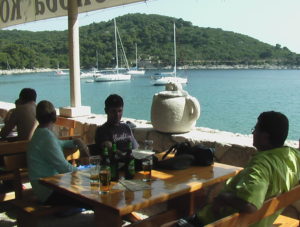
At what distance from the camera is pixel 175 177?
92.2 inches

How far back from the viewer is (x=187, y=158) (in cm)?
257

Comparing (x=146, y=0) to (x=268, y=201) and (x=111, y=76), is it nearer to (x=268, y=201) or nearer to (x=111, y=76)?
(x=268, y=201)

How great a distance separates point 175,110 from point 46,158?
5.29 ft

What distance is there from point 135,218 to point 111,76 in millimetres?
67055

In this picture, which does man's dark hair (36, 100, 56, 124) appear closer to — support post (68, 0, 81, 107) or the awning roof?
the awning roof

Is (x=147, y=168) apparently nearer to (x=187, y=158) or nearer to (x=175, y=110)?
(x=187, y=158)

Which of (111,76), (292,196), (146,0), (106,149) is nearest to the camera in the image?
(292,196)

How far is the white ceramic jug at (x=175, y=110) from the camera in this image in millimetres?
3873

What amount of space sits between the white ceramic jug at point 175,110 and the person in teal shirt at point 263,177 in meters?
1.96

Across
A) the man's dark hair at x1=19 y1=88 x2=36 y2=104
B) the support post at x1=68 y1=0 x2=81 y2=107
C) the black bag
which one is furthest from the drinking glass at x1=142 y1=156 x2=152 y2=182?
the support post at x1=68 y1=0 x2=81 y2=107

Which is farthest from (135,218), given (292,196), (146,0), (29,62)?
(29,62)

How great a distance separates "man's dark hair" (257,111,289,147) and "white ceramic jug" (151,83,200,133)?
205 centimetres

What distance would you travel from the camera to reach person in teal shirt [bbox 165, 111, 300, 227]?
167 centimetres

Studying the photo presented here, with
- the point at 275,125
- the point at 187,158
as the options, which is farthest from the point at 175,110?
the point at 275,125
